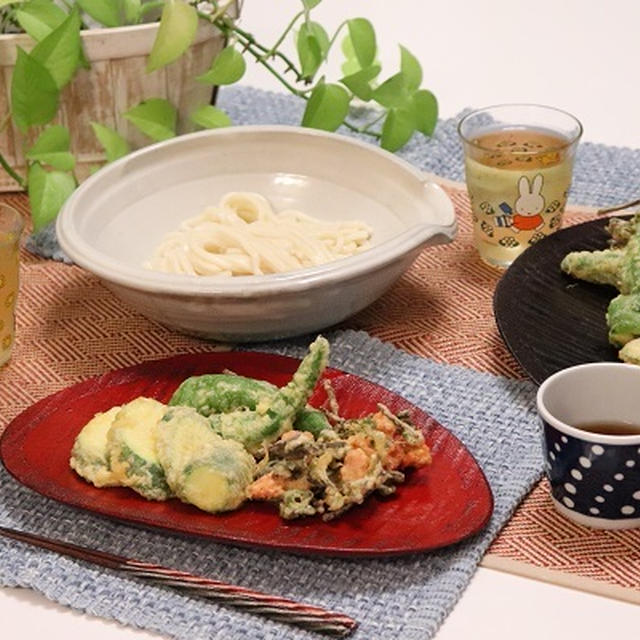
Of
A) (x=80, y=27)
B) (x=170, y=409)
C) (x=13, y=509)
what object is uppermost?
(x=80, y=27)

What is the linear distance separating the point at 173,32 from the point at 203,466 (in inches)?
25.3

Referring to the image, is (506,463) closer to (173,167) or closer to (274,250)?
(274,250)

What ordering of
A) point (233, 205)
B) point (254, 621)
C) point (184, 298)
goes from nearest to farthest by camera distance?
point (254, 621) < point (184, 298) < point (233, 205)

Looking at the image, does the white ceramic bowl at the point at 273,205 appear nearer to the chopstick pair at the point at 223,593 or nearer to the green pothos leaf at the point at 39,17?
the green pothos leaf at the point at 39,17

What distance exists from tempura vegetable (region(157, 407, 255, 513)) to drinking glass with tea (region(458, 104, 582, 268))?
0.52 metres

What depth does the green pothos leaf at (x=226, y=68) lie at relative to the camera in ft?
5.61

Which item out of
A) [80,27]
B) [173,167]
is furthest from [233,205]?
[80,27]

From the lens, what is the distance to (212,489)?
3.77 feet

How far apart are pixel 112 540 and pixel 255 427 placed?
0.49 feet

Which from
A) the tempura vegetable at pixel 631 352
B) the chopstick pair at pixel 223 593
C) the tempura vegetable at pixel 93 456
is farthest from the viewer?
the tempura vegetable at pixel 631 352

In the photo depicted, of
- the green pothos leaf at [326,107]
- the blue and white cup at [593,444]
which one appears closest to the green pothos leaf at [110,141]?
the green pothos leaf at [326,107]

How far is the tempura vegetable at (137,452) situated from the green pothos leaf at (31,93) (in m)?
0.53

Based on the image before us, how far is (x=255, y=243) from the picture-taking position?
1.55 m

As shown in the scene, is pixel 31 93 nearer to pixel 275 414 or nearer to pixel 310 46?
pixel 310 46
